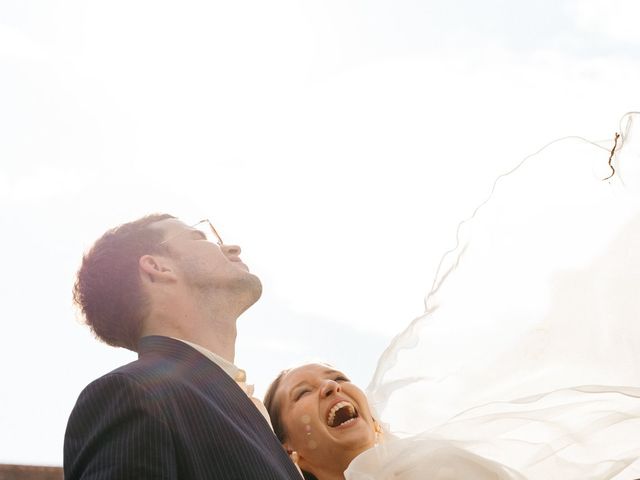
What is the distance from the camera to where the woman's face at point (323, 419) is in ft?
10.2

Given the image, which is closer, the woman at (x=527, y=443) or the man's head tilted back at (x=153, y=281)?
the woman at (x=527, y=443)

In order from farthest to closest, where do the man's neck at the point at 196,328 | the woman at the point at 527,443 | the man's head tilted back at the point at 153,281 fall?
the man's head tilted back at the point at 153,281, the man's neck at the point at 196,328, the woman at the point at 527,443

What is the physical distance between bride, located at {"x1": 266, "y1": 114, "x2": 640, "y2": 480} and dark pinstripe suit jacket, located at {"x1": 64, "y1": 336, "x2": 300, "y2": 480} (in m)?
0.39

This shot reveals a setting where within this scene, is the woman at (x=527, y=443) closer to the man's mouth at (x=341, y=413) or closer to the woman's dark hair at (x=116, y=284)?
the man's mouth at (x=341, y=413)

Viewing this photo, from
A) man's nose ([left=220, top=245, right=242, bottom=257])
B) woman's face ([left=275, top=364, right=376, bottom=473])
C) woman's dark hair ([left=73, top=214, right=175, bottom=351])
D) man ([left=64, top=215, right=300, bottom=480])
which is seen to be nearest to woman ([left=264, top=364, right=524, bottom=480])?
woman's face ([left=275, top=364, right=376, bottom=473])

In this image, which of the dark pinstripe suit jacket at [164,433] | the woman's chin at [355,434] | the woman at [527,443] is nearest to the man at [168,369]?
the dark pinstripe suit jacket at [164,433]

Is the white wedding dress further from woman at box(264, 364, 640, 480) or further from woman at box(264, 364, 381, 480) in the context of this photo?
woman at box(264, 364, 381, 480)

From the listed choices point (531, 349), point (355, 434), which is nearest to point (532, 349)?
point (531, 349)

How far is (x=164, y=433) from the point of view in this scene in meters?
2.19

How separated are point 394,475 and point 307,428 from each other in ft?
2.66

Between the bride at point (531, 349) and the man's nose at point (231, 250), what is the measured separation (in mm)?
973

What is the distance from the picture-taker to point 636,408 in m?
2.37

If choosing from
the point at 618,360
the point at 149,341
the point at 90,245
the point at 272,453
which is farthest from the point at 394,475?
the point at 90,245

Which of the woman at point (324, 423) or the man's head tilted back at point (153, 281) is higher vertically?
the man's head tilted back at point (153, 281)
